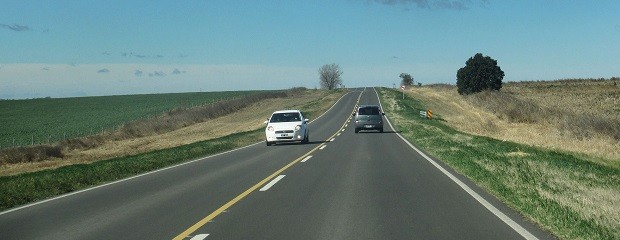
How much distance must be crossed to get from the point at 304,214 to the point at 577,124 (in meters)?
30.2

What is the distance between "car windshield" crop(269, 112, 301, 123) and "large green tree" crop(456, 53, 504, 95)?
66.0 m

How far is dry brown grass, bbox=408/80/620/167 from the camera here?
30.0 m

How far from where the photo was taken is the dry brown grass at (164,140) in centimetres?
3188

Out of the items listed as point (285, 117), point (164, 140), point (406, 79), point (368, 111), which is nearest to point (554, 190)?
point (285, 117)

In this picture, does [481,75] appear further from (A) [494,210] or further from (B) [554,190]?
(A) [494,210]

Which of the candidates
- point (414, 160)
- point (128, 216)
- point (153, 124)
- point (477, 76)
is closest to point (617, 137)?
point (414, 160)

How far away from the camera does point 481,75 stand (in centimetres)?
9175

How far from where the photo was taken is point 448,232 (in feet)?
25.9

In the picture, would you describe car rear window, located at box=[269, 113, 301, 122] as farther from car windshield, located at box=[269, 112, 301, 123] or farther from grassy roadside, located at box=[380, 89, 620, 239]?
grassy roadside, located at box=[380, 89, 620, 239]

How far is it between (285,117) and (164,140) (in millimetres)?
18752

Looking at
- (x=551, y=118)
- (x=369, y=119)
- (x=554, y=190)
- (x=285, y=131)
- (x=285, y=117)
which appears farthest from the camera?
(x=551, y=118)

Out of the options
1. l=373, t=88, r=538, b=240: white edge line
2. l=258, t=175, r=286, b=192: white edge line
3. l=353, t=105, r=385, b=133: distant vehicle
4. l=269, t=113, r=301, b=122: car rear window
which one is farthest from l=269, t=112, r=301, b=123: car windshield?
l=258, t=175, r=286, b=192: white edge line

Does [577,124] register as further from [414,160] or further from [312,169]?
[312,169]

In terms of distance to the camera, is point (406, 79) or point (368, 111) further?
point (406, 79)
